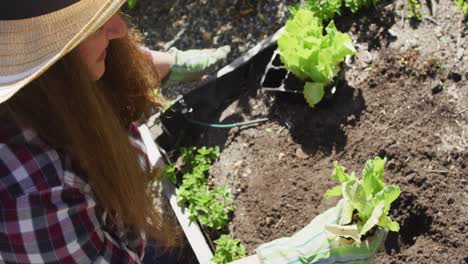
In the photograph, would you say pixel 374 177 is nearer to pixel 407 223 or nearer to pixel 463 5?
pixel 407 223

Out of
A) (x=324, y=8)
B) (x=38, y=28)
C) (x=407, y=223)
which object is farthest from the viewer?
(x=324, y=8)

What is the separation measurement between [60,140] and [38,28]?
0.96ft

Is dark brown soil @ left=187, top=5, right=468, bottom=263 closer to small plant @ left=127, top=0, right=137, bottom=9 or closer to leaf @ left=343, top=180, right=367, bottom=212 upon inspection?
leaf @ left=343, top=180, right=367, bottom=212

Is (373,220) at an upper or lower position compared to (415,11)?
lower

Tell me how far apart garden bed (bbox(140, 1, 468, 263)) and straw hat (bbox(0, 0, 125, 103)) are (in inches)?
55.8

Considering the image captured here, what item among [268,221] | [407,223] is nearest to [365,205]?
[407,223]

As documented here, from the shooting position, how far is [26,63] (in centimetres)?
126

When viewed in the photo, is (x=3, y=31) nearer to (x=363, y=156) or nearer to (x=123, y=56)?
(x=123, y=56)

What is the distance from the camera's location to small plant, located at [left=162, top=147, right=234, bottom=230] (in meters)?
2.47

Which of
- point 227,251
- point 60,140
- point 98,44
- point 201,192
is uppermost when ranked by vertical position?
point 98,44

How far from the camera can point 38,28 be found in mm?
1242

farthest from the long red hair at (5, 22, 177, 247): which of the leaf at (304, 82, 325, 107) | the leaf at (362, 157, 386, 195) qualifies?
the leaf at (304, 82, 325, 107)

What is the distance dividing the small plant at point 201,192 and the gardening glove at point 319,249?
569mm

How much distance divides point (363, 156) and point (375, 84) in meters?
0.33
